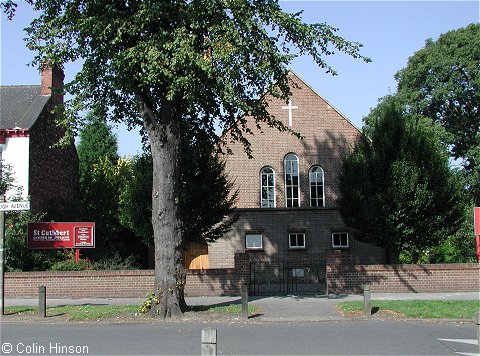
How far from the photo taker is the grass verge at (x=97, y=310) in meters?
15.7

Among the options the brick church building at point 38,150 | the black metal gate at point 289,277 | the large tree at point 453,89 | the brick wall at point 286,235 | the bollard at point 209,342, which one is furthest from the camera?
the large tree at point 453,89

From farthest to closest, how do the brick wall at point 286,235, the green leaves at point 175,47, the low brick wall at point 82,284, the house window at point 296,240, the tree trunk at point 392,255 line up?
the house window at point 296,240 < the brick wall at point 286,235 < the tree trunk at point 392,255 < the low brick wall at point 82,284 < the green leaves at point 175,47

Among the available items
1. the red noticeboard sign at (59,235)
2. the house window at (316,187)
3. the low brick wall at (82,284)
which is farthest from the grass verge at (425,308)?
the house window at (316,187)

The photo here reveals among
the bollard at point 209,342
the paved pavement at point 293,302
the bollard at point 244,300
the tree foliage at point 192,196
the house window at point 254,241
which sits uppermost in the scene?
the tree foliage at point 192,196

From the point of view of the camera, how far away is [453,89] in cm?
3994

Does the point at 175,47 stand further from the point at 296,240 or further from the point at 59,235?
the point at 296,240

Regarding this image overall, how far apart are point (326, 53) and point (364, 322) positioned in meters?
7.34

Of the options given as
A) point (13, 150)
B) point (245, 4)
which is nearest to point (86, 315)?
point (245, 4)

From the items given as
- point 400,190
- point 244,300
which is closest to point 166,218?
point 244,300

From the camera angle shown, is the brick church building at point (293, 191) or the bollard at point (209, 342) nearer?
the bollard at point (209, 342)

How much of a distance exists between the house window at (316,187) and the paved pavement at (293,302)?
9.28m

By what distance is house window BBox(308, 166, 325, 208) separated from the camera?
1181 inches

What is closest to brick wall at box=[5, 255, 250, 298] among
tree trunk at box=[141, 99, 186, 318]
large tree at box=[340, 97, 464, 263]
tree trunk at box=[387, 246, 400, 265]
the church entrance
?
tree trunk at box=[141, 99, 186, 318]

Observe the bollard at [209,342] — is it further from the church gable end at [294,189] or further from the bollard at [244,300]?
the church gable end at [294,189]
